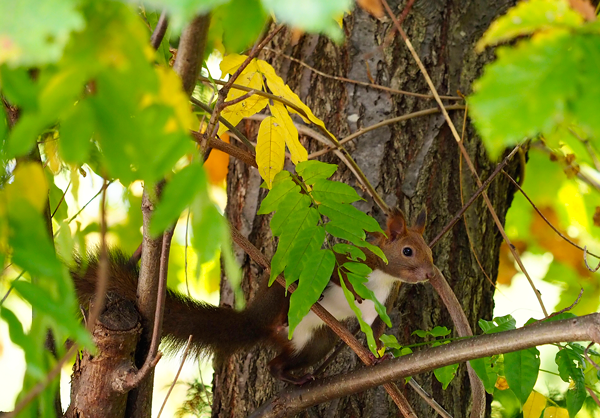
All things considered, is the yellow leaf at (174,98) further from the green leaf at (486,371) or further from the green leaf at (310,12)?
the green leaf at (486,371)

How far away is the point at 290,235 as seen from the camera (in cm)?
121

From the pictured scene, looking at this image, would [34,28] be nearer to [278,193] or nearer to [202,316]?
[278,193]

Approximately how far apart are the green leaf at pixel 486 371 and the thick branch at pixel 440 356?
8cm

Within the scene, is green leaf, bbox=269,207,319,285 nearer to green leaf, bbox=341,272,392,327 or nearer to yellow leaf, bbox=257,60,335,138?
green leaf, bbox=341,272,392,327

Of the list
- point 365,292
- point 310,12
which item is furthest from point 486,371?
point 310,12

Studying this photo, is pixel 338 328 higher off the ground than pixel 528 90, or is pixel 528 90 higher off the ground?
pixel 338 328

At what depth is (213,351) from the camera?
5.97 feet

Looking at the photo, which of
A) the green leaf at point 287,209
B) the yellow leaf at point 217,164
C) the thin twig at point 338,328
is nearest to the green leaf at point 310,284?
the green leaf at point 287,209

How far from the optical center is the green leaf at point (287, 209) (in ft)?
4.04

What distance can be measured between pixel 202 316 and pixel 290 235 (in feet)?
2.21

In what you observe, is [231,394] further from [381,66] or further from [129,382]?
[381,66]

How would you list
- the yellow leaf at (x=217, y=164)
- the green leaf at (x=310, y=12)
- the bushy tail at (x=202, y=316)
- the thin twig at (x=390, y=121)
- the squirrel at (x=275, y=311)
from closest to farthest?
the green leaf at (x=310, y=12)
the bushy tail at (x=202, y=316)
the squirrel at (x=275, y=311)
the thin twig at (x=390, y=121)
the yellow leaf at (x=217, y=164)

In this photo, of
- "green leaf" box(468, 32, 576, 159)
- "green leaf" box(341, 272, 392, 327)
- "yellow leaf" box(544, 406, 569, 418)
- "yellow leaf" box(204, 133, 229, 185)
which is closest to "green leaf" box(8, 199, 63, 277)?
"green leaf" box(468, 32, 576, 159)

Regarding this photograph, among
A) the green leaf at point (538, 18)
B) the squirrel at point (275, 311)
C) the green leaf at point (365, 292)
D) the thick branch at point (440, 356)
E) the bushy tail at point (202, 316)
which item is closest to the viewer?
the green leaf at point (538, 18)
